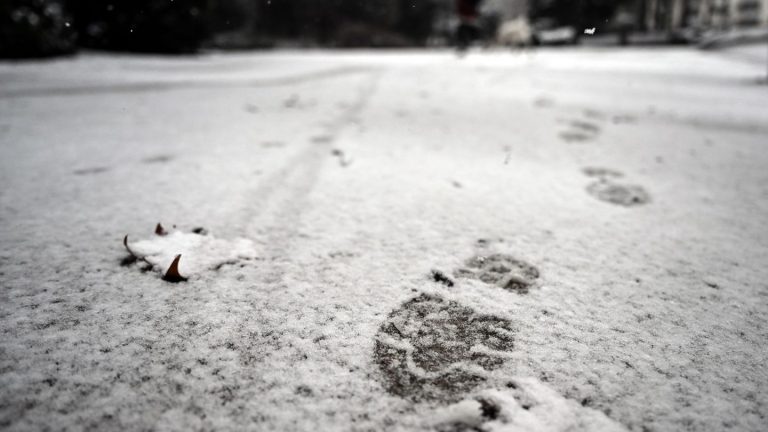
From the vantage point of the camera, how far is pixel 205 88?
3.79 m

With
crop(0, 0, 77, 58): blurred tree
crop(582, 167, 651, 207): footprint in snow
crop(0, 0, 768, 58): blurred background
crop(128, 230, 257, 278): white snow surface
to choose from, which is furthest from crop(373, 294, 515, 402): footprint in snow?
crop(0, 0, 77, 58): blurred tree

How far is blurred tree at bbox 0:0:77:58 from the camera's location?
4.91 meters

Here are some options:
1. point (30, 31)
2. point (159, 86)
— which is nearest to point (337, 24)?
point (30, 31)

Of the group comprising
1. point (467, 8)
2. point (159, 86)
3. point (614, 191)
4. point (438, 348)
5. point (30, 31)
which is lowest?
point (438, 348)

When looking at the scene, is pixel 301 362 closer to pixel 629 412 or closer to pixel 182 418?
pixel 182 418

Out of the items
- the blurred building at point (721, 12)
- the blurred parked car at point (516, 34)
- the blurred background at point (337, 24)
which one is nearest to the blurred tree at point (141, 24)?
the blurred background at point (337, 24)

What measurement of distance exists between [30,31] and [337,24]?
18.4 meters

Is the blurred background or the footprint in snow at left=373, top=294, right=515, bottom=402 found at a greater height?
the blurred background

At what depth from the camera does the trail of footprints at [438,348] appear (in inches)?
24.2

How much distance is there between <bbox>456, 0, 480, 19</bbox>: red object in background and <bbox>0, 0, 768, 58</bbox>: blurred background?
183 centimetres

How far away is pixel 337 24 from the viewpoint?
70.1 feet

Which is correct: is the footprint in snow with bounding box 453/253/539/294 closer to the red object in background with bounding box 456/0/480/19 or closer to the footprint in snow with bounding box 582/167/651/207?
the footprint in snow with bounding box 582/167/651/207

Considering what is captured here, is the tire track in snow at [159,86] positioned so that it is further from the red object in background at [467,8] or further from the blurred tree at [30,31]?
the red object in background at [467,8]

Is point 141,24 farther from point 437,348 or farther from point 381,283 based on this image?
point 437,348
